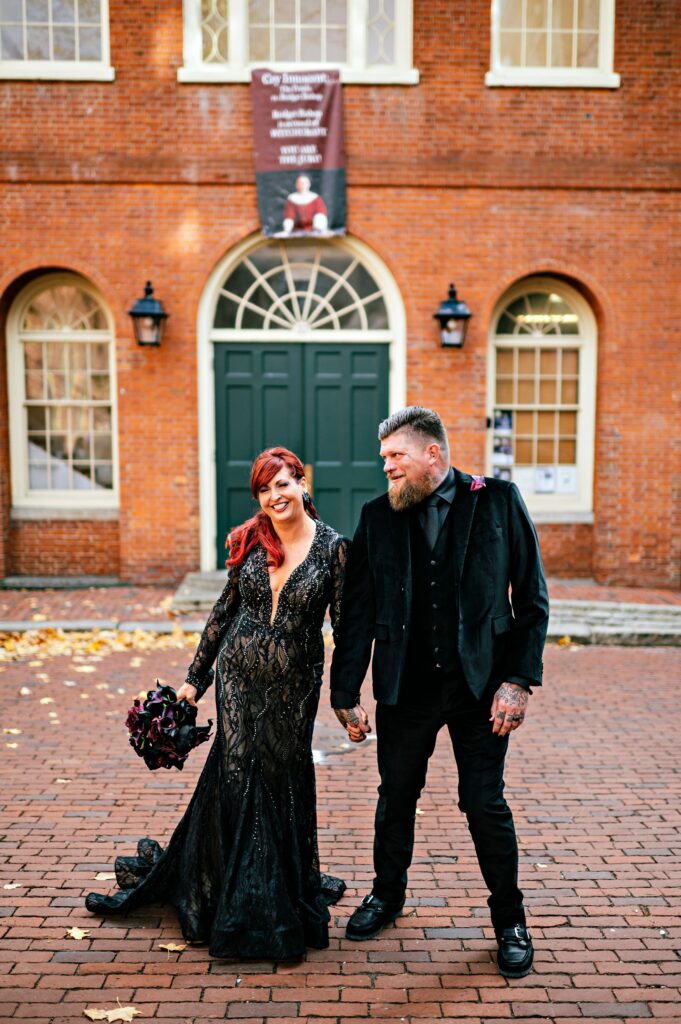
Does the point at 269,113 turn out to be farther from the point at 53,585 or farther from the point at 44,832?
the point at 44,832

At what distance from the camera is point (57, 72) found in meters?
10.5

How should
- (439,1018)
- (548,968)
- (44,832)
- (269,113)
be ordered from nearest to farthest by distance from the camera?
(439,1018) < (548,968) < (44,832) < (269,113)

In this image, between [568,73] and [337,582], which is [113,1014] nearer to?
[337,582]

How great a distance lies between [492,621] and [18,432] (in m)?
9.33

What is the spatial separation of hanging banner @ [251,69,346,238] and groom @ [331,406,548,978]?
790 centimetres

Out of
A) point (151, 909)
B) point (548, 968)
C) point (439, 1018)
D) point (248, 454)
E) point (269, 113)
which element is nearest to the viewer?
point (439, 1018)

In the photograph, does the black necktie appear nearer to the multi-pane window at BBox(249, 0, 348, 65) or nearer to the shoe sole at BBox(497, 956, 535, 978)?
the shoe sole at BBox(497, 956, 535, 978)

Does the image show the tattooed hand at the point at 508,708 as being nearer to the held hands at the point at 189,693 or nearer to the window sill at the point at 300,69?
the held hands at the point at 189,693

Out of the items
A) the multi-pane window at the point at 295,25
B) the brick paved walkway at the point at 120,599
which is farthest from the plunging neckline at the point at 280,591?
the multi-pane window at the point at 295,25

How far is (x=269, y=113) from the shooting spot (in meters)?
10.6

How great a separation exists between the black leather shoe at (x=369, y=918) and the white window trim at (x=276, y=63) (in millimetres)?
9586

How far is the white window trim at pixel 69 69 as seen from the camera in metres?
10.5

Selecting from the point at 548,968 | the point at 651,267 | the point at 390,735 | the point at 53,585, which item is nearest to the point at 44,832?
the point at 390,735

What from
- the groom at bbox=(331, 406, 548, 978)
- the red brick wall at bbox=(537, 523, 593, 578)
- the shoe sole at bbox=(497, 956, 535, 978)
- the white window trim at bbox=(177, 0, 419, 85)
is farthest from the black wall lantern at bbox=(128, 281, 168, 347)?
the shoe sole at bbox=(497, 956, 535, 978)
